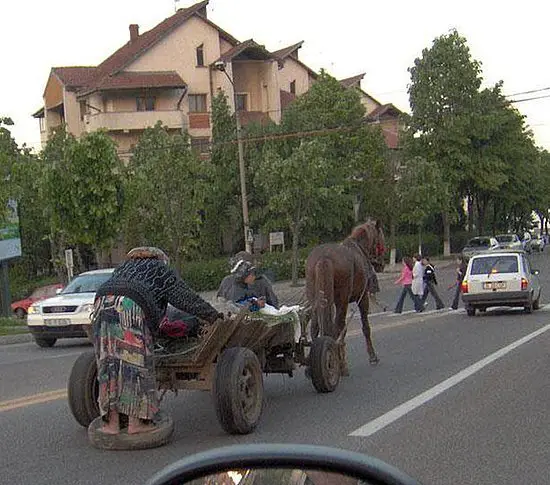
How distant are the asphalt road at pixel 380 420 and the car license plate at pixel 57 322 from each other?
160 inches

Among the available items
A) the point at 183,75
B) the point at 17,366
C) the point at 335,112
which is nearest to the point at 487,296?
the point at 17,366

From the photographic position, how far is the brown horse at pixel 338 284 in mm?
12039

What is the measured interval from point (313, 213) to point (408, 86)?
17.9m

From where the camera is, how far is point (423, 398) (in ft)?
34.8

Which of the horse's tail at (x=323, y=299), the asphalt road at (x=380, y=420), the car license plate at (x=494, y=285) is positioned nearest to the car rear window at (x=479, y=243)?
the car license plate at (x=494, y=285)

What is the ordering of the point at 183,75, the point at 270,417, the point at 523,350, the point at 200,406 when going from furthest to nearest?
1. the point at 183,75
2. the point at 523,350
3. the point at 200,406
4. the point at 270,417

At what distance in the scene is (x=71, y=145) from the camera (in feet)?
106

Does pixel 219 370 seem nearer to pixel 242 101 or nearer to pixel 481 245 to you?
pixel 481 245

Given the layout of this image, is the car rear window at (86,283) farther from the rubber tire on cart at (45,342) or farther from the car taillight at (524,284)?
the car taillight at (524,284)

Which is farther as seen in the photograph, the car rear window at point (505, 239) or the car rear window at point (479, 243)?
the car rear window at point (505, 239)

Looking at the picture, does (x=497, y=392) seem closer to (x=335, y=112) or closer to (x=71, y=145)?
(x=71, y=145)

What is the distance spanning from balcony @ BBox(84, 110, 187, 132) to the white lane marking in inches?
1731

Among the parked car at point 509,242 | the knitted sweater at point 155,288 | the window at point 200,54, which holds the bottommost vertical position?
the parked car at point 509,242

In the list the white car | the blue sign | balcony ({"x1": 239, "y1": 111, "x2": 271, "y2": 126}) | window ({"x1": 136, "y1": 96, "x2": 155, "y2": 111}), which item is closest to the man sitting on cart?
the white car
